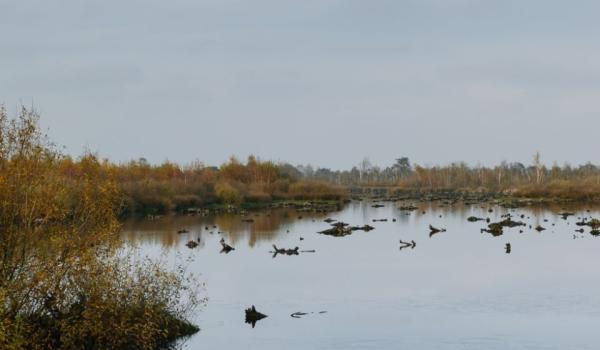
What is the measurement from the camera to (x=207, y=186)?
288 feet

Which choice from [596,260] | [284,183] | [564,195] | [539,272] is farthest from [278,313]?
[564,195]

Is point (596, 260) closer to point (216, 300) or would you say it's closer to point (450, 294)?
point (450, 294)

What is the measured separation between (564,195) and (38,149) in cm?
9782

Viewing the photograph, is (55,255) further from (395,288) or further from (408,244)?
(408,244)

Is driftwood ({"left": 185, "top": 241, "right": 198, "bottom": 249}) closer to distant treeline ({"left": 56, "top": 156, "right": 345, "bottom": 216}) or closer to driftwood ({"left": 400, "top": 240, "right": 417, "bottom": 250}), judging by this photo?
driftwood ({"left": 400, "top": 240, "right": 417, "bottom": 250})

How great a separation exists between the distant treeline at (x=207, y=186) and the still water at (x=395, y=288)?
20.3 m

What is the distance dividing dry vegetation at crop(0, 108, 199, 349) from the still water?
12.9 ft

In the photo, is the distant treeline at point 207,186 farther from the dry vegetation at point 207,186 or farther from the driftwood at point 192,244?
Answer: the driftwood at point 192,244

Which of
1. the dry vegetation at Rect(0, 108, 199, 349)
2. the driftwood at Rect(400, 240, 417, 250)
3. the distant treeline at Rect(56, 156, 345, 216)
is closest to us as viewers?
the dry vegetation at Rect(0, 108, 199, 349)

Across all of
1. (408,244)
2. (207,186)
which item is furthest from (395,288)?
(207,186)

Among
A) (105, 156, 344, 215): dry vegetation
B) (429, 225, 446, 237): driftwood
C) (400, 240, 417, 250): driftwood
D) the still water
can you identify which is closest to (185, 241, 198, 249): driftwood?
the still water

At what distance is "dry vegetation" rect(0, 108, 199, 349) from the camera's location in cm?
1459

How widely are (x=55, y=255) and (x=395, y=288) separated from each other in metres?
17.1

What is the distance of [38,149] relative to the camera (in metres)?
14.8
